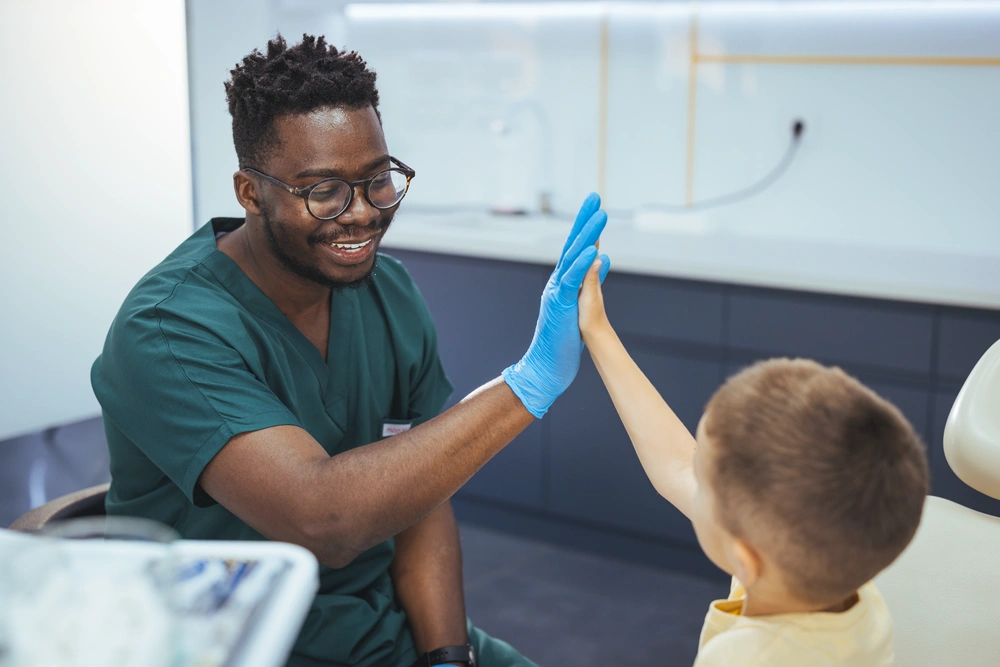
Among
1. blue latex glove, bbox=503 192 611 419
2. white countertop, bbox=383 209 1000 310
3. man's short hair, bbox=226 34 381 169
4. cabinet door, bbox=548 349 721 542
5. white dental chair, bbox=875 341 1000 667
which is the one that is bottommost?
cabinet door, bbox=548 349 721 542

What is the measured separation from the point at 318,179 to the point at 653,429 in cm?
52

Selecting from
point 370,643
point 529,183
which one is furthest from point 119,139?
point 370,643

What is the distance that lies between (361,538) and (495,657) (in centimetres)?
39

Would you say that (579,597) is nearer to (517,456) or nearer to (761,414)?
(517,456)

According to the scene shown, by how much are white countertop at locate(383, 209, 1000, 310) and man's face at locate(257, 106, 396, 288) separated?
1.27m

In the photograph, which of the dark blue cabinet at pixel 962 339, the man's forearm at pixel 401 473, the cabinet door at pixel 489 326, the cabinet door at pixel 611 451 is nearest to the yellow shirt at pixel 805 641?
the man's forearm at pixel 401 473

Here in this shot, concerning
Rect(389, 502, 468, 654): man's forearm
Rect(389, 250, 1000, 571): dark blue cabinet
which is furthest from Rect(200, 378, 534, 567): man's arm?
Rect(389, 250, 1000, 571): dark blue cabinet

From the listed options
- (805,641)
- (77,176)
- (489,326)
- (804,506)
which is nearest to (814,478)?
(804,506)

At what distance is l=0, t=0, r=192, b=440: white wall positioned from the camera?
2.78 meters

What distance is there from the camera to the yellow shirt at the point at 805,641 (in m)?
0.83

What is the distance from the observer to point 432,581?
1.41 metres

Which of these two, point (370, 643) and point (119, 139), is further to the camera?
point (119, 139)

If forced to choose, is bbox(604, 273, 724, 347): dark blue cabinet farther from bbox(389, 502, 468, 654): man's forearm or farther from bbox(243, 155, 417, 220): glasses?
bbox(243, 155, 417, 220): glasses

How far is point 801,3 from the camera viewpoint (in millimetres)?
2799
